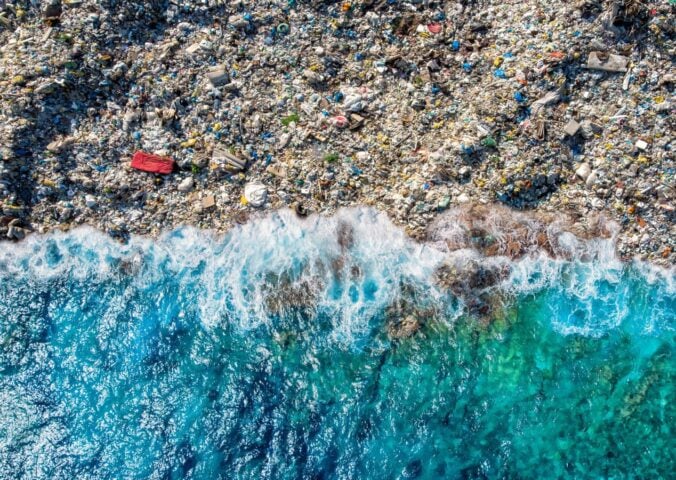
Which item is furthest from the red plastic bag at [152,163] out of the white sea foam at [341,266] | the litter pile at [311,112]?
the white sea foam at [341,266]

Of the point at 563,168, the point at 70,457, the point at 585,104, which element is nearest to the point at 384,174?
the point at 563,168

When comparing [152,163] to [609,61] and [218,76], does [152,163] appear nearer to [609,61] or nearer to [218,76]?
[218,76]

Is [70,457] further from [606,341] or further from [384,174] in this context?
[606,341]

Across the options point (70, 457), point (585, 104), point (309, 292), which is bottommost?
point (70, 457)

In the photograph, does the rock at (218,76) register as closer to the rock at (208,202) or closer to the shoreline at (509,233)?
the rock at (208,202)

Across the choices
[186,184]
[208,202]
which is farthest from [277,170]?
[186,184]

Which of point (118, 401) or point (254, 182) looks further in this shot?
point (254, 182)
